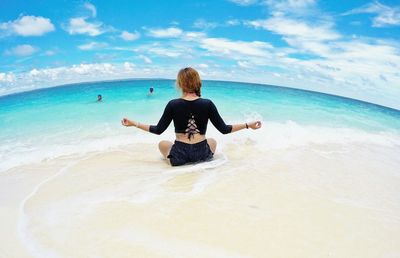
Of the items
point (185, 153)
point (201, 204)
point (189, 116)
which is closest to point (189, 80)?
point (189, 116)

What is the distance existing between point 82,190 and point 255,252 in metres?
2.38

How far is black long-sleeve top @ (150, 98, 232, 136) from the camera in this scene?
4555mm

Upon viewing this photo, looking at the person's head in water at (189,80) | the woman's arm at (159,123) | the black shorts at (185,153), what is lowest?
the black shorts at (185,153)

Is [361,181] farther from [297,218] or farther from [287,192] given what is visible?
[297,218]

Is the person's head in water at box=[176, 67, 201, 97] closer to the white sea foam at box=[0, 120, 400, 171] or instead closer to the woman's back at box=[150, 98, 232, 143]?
the woman's back at box=[150, 98, 232, 143]

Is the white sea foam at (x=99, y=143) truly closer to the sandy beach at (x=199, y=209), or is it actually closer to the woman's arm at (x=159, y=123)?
the sandy beach at (x=199, y=209)

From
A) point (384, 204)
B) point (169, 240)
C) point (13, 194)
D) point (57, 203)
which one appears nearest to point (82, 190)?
point (57, 203)

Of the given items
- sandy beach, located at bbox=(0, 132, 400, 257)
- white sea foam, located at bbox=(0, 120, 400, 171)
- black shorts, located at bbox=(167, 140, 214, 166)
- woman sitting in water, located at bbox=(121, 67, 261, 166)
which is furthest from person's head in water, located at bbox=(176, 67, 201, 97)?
white sea foam, located at bbox=(0, 120, 400, 171)

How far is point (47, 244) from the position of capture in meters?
2.50

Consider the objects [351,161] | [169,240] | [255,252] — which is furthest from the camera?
[351,161]

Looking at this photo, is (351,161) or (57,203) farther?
(351,161)

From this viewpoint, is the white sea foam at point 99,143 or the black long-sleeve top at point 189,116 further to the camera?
the white sea foam at point 99,143

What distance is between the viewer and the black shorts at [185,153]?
4.86 m

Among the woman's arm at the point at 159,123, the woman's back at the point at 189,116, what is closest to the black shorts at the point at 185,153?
the woman's back at the point at 189,116
